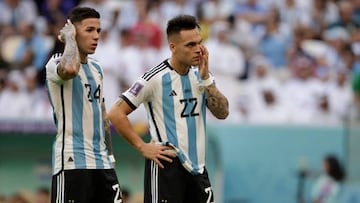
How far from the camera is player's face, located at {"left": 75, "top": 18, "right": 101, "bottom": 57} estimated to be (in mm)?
10953

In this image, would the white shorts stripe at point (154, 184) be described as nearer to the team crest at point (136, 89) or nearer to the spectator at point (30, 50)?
the team crest at point (136, 89)

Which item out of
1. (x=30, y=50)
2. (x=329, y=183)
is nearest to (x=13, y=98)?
(x=30, y=50)

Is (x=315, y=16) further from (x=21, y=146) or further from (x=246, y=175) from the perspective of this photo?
(x=21, y=146)

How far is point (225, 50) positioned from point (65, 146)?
1023cm

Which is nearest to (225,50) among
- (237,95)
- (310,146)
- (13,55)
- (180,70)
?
(237,95)

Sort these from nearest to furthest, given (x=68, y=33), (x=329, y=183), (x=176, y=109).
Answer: (x=68, y=33) → (x=176, y=109) → (x=329, y=183)

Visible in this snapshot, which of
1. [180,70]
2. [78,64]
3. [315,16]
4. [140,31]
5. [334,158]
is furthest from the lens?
[315,16]

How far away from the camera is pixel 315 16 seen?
75.4 feet

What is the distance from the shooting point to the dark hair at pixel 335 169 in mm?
18719

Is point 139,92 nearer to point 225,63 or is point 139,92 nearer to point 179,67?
point 179,67

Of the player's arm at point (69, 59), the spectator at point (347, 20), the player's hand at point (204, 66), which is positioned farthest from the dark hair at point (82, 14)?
the spectator at point (347, 20)

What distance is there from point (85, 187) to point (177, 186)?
35.0 inches

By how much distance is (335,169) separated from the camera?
61.7 feet

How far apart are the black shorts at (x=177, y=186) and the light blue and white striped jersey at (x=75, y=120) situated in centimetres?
59
